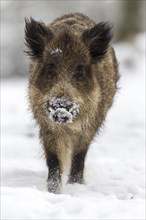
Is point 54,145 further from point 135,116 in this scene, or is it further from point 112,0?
point 112,0

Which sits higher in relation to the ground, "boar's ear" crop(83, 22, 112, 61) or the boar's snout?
"boar's ear" crop(83, 22, 112, 61)

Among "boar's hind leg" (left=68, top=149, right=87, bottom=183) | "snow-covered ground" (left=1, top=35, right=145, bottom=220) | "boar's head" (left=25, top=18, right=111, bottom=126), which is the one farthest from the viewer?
"boar's hind leg" (left=68, top=149, right=87, bottom=183)

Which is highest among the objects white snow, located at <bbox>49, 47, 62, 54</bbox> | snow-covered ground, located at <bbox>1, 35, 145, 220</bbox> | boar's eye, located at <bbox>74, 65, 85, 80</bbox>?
white snow, located at <bbox>49, 47, 62, 54</bbox>

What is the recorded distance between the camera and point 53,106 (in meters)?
6.31

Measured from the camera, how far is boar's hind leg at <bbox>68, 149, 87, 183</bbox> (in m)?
8.04

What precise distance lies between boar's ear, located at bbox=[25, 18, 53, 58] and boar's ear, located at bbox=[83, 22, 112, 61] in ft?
1.41

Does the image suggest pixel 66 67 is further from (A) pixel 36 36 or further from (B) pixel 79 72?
(A) pixel 36 36

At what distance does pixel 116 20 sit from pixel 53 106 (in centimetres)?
1942

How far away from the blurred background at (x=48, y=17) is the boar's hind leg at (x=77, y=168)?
13.6 m

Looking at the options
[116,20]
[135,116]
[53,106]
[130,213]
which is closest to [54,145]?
[53,106]

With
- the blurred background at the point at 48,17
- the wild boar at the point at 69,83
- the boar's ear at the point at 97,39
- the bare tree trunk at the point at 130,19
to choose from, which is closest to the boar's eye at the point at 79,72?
the wild boar at the point at 69,83

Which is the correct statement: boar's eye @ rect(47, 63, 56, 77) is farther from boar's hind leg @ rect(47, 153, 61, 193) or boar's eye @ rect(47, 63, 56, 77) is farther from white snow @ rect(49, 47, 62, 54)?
boar's hind leg @ rect(47, 153, 61, 193)

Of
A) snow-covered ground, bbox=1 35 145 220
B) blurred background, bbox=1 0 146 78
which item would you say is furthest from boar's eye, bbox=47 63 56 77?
blurred background, bbox=1 0 146 78

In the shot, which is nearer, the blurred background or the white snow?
the white snow
